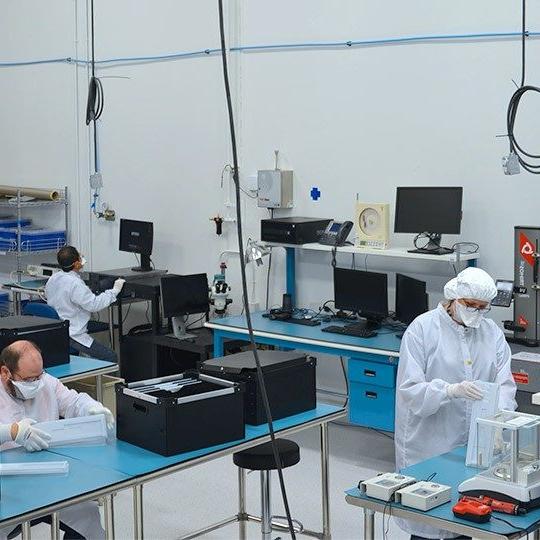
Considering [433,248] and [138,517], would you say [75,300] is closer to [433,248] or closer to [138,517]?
[433,248]

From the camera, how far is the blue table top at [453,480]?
9.78 ft

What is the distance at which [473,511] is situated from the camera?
299 centimetres

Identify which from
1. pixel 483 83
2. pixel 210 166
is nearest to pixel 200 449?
pixel 483 83

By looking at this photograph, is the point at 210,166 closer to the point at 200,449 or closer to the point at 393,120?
the point at 393,120

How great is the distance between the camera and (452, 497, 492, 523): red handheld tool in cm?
298

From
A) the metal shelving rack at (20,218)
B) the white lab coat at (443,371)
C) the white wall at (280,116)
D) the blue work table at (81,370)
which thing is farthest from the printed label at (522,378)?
the metal shelving rack at (20,218)

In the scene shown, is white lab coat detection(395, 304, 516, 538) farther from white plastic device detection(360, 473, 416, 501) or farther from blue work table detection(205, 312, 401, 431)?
blue work table detection(205, 312, 401, 431)

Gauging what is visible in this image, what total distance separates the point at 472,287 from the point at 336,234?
242cm

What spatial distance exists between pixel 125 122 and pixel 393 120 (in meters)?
2.61

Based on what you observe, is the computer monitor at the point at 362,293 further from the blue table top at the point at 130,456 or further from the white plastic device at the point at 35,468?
the white plastic device at the point at 35,468

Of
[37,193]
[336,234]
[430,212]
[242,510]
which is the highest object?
[37,193]

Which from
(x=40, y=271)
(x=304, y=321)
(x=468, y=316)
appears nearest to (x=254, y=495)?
(x=304, y=321)

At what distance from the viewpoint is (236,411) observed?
147 inches

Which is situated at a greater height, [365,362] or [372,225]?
[372,225]
